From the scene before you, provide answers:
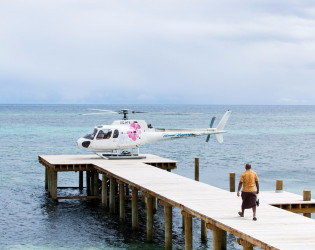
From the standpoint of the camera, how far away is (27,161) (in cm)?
5591

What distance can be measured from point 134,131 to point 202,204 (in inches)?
553

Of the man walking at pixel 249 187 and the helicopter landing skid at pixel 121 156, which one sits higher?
the man walking at pixel 249 187

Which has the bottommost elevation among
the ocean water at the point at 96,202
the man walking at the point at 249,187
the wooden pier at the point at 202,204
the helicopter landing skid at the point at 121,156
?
the ocean water at the point at 96,202

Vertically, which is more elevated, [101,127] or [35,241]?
[101,127]

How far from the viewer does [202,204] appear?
68.7 feet

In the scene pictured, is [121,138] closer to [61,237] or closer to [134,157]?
[134,157]

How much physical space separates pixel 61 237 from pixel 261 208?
357 inches

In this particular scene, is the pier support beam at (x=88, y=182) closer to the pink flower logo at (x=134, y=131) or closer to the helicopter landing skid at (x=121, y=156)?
the helicopter landing skid at (x=121, y=156)

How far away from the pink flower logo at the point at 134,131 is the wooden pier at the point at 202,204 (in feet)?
4.27

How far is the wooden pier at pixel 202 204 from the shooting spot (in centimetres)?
1680

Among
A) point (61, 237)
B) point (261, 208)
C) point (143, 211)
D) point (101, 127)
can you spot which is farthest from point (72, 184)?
point (261, 208)

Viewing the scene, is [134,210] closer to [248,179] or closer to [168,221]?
[168,221]

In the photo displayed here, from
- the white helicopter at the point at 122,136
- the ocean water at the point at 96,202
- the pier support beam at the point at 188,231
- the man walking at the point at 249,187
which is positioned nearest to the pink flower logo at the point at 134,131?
the white helicopter at the point at 122,136

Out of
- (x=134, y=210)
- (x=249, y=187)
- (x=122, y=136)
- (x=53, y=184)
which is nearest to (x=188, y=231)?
(x=249, y=187)
